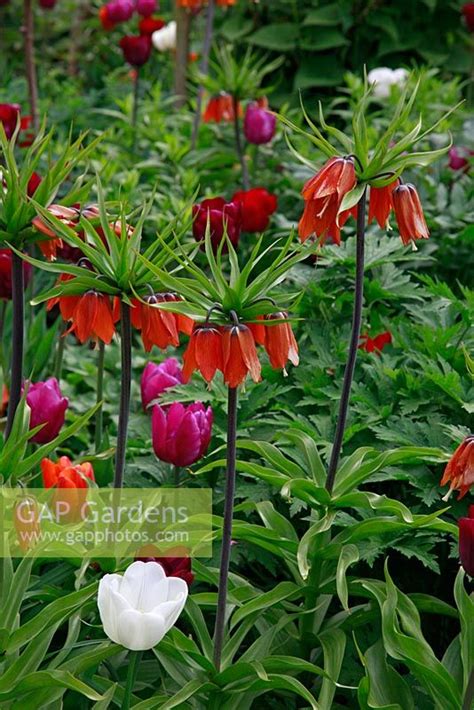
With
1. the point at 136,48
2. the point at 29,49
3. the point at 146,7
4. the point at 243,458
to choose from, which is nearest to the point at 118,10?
the point at 146,7

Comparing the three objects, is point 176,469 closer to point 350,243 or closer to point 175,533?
point 175,533

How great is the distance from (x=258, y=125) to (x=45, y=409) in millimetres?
1557

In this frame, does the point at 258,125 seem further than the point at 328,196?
Result: Yes

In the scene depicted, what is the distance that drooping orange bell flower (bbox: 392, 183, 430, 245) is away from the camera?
142 cm

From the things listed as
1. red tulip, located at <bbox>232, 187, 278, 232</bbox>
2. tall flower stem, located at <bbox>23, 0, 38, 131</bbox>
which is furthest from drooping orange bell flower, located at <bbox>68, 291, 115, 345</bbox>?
tall flower stem, located at <bbox>23, 0, 38, 131</bbox>

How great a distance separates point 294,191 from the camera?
320cm

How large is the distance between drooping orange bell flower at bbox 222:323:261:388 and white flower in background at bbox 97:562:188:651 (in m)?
0.28

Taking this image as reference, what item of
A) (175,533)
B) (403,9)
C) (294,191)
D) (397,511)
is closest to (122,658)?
(175,533)

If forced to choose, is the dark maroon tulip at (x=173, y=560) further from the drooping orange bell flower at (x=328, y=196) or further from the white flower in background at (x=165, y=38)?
the white flower in background at (x=165, y=38)

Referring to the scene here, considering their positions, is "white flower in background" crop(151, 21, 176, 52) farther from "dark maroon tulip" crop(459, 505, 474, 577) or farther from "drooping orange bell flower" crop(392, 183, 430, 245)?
"dark maroon tulip" crop(459, 505, 474, 577)

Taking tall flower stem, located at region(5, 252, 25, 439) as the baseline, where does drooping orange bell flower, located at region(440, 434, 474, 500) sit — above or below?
below

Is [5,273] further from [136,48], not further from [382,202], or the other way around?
[136,48]

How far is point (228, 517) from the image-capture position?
4.56ft

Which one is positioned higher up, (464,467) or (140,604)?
(464,467)
